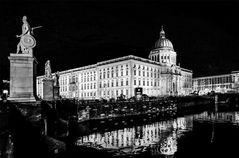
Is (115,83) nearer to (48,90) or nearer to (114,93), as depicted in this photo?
(114,93)

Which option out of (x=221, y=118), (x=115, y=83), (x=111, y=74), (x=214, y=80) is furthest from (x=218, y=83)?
(x=221, y=118)

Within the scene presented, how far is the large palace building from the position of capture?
98562 millimetres

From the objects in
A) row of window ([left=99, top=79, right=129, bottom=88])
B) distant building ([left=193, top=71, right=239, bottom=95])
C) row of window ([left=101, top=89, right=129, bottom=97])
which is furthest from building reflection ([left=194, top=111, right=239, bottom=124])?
distant building ([left=193, top=71, right=239, bottom=95])

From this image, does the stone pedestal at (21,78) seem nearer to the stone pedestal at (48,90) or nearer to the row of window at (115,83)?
the stone pedestal at (48,90)

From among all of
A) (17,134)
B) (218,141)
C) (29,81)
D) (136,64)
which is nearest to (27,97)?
(29,81)

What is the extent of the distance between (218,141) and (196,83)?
18052 cm

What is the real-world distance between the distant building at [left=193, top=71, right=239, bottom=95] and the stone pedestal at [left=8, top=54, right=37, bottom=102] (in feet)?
589

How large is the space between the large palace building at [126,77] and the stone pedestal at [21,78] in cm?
7352

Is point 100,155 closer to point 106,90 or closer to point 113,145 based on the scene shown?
point 113,145

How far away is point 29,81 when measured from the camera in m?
11.4

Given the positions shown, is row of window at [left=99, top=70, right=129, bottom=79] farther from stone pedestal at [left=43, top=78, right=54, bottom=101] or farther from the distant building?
the distant building

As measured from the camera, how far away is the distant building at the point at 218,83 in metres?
170

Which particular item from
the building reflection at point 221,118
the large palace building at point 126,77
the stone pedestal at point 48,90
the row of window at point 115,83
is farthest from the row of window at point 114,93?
the stone pedestal at point 48,90

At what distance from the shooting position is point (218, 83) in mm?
182625
